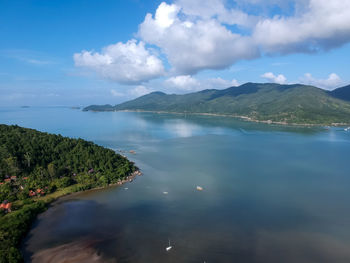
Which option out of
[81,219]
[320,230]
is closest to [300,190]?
[320,230]

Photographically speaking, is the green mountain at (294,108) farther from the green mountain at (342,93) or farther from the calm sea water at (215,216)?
the calm sea water at (215,216)

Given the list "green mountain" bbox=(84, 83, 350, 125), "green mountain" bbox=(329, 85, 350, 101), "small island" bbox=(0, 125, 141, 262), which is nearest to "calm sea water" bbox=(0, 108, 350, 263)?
"small island" bbox=(0, 125, 141, 262)

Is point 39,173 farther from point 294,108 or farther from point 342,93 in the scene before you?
point 342,93

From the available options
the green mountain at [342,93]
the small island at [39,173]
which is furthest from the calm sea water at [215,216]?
the green mountain at [342,93]

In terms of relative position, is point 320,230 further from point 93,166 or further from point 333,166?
point 93,166

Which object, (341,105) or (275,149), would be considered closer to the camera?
(275,149)

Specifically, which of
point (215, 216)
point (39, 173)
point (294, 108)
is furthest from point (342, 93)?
point (39, 173)
